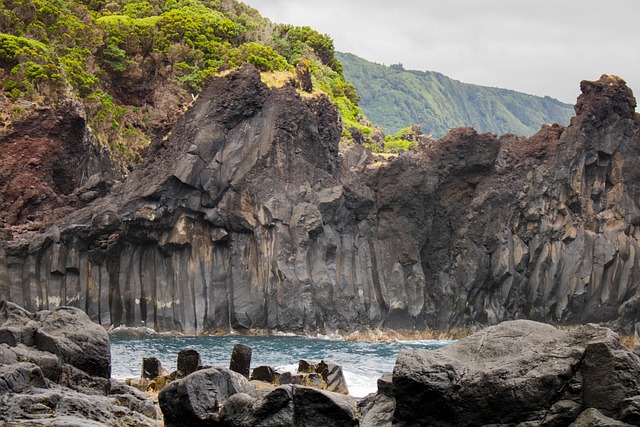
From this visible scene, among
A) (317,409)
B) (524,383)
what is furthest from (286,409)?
(524,383)

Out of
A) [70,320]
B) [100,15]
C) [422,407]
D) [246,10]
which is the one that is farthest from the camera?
[246,10]

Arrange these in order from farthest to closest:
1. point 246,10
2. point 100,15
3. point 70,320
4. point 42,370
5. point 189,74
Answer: point 246,10
point 100,15
point 189,74
point 70,320
point 42,370

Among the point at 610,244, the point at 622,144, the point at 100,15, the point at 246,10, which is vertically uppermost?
the point at 246,10

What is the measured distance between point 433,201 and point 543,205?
27.4 feet

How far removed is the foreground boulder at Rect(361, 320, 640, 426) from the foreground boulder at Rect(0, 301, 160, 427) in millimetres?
6017

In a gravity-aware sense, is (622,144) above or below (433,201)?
above

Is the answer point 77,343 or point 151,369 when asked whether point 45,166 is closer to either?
point 151,369

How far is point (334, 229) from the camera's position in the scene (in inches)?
2462

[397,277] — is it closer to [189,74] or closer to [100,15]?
[189,74]

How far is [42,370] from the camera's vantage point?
2058cm

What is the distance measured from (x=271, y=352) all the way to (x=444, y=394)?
2909 cm

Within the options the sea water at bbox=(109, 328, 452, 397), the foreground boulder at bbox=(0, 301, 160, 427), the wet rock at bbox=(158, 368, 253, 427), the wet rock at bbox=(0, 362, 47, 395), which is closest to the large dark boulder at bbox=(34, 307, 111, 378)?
the foreground boulder at bbox=(0, 301, 160, 427)

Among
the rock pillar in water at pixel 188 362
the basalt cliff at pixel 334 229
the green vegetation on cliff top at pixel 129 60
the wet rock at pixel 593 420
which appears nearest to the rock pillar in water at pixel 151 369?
the rock pillar in water at pixel 188 362

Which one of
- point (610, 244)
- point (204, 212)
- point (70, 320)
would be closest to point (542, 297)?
point (610, 244)
